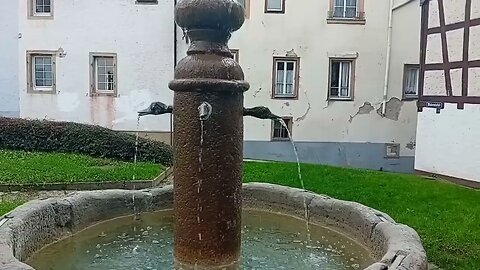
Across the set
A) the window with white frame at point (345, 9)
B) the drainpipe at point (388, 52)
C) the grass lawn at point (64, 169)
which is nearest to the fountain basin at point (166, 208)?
the grass lawn at point (64, 169)

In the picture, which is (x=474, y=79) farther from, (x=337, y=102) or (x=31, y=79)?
(x=31, y=79)

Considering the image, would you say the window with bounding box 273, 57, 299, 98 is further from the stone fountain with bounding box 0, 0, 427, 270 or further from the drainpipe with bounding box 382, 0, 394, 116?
the stone fountain with bounding box 0, 0, 427, 270

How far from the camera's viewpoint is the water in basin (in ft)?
11.4

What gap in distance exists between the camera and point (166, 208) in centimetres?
477

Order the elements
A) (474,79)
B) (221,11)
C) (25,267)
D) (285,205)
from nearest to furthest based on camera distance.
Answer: (25,267), (221,11), (285,205), (474,79)

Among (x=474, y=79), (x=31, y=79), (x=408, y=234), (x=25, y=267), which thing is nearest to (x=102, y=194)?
(x=25, y=267)

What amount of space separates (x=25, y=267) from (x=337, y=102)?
14982 millimetres

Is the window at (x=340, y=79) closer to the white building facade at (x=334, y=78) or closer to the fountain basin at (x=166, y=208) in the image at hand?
the white building facade at (x=334, y=78)

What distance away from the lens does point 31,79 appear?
17219 mm

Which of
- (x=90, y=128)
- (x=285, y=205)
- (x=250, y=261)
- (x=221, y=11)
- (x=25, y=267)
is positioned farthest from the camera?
(x=90, y=128)

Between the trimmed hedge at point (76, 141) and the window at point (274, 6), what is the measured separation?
19.6ft

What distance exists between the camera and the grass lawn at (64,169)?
31.4 feet

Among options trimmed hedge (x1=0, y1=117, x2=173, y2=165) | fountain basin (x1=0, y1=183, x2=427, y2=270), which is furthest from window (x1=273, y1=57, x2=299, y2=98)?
fountain basin (x1=0, y1=183, x2=427, y2=270)

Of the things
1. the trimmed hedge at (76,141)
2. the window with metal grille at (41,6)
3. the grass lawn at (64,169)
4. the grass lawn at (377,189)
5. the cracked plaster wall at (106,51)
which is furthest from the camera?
the window with metal grille at (41,6)
